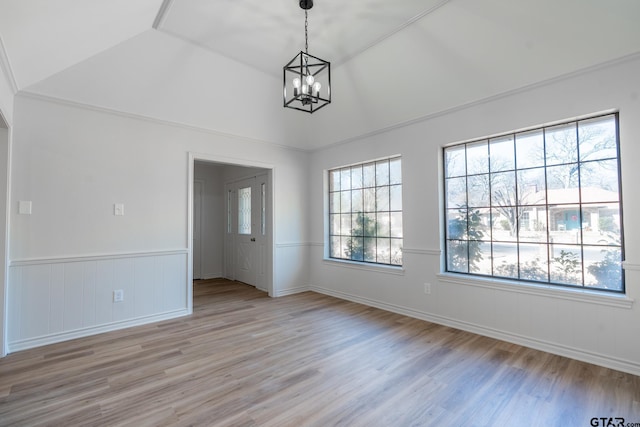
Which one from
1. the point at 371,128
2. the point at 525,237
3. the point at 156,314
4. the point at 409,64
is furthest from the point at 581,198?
the point at 156,314

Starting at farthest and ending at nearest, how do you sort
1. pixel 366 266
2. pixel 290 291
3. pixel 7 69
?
pixel 290 291, pixel 366 266, pixel 7 69

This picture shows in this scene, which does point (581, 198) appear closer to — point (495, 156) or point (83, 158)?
point (495, 156)

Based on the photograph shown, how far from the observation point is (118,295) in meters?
3.57

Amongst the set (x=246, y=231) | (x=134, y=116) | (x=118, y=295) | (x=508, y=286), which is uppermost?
(x=134, y=116)

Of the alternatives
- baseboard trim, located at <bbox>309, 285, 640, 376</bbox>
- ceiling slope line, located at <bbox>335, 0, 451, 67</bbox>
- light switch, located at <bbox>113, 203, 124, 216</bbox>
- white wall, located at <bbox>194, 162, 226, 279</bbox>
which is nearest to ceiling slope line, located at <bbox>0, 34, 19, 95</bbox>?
light switch, located at <bbox>113, 203, 124, 216</bbox>

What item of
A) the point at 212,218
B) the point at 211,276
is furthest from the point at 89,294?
the point at 212,218

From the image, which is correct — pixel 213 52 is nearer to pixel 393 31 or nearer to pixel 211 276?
pixel 393 31

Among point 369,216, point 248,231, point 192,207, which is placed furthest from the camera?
point 248,231

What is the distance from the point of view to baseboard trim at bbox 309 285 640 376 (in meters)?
2.51

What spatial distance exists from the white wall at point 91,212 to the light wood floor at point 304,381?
0.39 meters

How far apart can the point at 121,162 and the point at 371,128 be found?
10.9ft

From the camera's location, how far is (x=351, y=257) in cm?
502

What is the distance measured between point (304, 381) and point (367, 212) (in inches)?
113

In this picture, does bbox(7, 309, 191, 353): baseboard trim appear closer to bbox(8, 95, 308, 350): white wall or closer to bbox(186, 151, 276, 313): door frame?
bbox(8, 95, 308, 350): white wall
